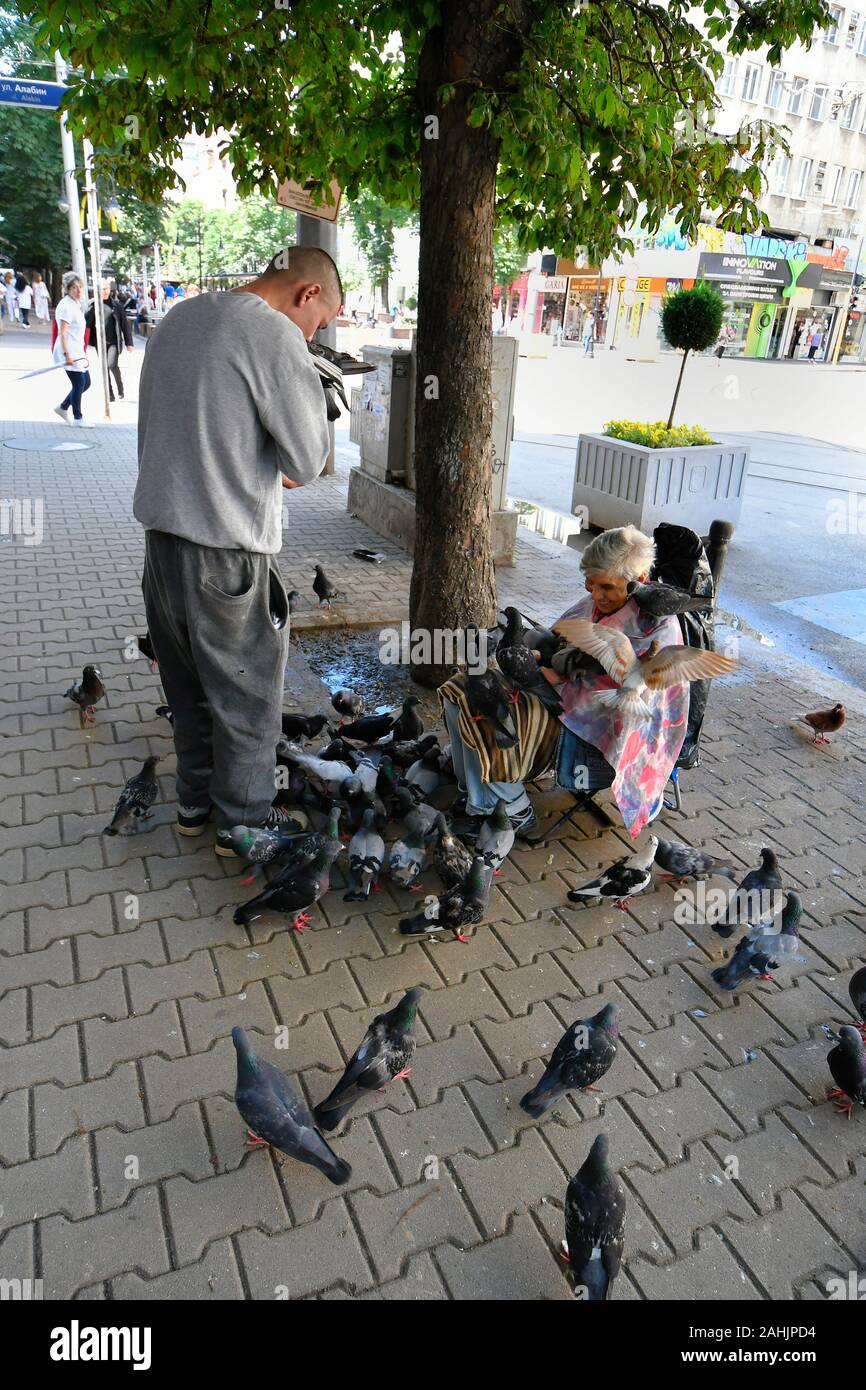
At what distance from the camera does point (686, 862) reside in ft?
12.8

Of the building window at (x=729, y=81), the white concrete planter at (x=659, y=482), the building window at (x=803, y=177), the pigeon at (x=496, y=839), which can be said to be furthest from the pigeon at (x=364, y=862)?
the building window at (x=803, y=177)

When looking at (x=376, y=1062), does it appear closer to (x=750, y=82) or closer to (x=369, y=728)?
(x=369, y=728)

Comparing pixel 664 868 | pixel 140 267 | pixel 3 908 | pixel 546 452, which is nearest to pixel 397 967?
pixel 664 868

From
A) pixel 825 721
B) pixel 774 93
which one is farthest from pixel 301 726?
pixel 774 93

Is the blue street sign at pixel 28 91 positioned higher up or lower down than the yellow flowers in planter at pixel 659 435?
higher up

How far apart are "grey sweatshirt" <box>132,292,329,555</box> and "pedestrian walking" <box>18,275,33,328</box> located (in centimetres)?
4120

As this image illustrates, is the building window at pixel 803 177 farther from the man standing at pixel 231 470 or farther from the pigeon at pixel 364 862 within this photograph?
the pigeon at pixel 364 862

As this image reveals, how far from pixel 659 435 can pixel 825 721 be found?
5239 mm

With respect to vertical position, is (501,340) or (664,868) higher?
(501,340)

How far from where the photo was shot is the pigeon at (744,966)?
11.0 feet

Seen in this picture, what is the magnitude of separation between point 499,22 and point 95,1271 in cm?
538

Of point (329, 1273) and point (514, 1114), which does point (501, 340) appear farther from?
point (329, 1273)

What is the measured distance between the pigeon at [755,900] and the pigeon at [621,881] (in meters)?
0.36

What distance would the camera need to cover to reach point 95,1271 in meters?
2.27
